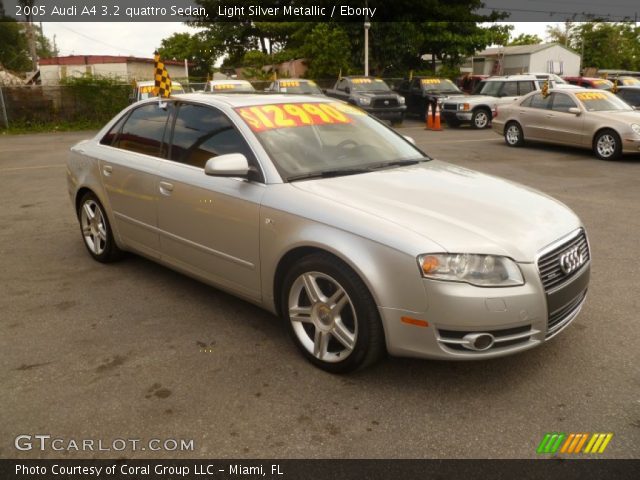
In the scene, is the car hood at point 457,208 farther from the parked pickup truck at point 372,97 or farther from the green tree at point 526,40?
the green tree at point 526,40

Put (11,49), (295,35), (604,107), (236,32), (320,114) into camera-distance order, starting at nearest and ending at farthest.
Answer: (320,114)
(604,107)
(295,35)
(236,32)
(11,49)

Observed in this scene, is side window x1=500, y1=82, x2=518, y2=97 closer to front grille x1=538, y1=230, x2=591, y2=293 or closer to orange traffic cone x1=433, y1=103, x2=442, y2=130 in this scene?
orange traffic cone x1=433, y1=103, x2=442, y2=130

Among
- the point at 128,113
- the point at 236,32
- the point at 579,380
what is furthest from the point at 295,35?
the point at 579,380

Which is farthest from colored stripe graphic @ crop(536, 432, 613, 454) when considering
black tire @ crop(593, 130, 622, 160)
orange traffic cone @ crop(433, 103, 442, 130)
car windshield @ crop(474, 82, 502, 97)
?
car windshield @ crop(474, 82, 502, 97)

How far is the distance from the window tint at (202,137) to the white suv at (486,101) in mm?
16075

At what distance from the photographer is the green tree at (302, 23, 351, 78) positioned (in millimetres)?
30594

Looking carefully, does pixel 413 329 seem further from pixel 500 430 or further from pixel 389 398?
pixel 500 430

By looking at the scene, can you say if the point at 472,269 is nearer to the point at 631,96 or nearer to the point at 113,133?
the point at 113,133

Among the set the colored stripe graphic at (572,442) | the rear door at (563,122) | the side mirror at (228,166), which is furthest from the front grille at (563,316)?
the rear door at (563,122)

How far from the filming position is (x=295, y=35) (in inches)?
1329

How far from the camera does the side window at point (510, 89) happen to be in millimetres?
19562

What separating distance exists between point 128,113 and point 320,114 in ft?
6.23

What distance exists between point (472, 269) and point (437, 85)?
20552mm
